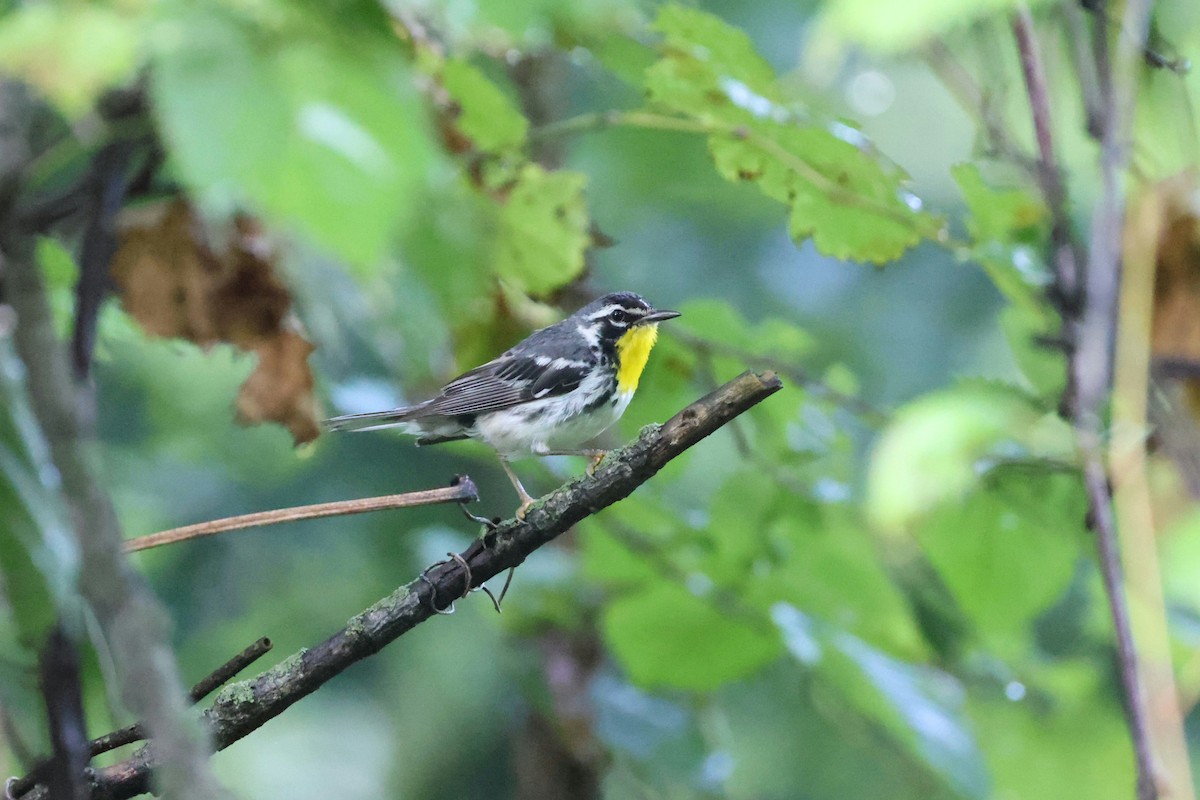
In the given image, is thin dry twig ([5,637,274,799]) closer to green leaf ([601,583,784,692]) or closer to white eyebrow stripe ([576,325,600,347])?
green leaf ([601,583,784,692])

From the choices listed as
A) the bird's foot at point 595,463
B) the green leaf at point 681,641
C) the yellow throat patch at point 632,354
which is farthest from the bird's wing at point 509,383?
the green leaf at point 681,641

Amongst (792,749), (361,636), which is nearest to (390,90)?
(361,636)

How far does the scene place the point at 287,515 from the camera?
138 centimetres

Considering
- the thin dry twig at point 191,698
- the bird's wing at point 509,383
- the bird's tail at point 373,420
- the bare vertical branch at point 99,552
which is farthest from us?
the bird's wing at point 509,383

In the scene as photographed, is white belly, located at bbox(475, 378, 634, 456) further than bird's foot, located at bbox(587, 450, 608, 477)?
Yes

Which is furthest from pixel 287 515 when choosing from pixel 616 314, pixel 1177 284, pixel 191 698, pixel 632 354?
pixel 1177 284

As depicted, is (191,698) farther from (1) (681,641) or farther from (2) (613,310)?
(2) (613,310)

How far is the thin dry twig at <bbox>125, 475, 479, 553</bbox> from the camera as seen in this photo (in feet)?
4.50

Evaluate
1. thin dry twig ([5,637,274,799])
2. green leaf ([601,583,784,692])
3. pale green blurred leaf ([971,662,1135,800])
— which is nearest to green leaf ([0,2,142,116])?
thin dry twig ([5,637,274,799])

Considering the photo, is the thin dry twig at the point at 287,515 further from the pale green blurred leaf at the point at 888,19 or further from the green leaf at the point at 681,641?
the green leaf at the point at 681,641

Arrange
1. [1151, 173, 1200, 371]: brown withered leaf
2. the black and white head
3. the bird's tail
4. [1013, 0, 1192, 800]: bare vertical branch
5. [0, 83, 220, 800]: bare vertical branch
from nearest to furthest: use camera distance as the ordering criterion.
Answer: [0, 83, 220, 800]: bare vertical branch → [1013, 0, 1192, 800]: bare vertical branch → [1151, 173, 1200, 371]: brown withered leaf → the bird's tail → the black and white head

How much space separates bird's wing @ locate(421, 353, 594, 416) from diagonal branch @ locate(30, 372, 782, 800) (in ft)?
5.09

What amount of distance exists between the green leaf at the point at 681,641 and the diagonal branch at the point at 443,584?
1549 millimetres

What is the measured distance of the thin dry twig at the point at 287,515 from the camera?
137 centimetres
